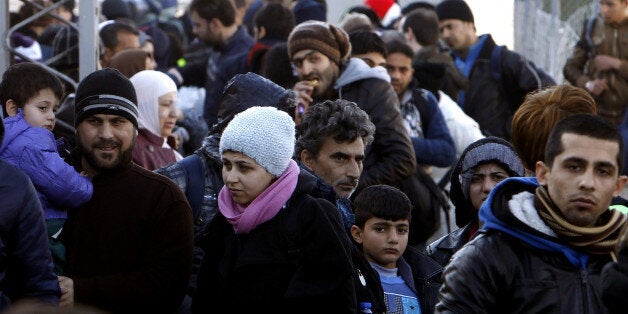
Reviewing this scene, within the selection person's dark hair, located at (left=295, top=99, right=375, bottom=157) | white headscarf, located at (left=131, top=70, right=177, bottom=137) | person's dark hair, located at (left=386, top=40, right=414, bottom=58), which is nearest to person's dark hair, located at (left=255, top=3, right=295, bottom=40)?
person's dark hair, located at (left=386, top=40, right=414, bottom=58)

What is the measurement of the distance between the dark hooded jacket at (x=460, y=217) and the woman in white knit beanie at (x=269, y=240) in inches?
45.3

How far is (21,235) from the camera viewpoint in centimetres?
549

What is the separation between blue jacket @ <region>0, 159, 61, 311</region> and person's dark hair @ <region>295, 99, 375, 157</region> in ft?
6.07

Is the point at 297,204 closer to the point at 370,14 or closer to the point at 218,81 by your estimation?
the point at 218,81

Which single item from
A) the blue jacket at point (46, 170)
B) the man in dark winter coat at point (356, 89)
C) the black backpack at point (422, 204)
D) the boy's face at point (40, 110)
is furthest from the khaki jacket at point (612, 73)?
the blue jacket at point (46, 170)

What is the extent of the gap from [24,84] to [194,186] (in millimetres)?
889

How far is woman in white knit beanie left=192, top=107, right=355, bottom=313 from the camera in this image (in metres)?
5.74

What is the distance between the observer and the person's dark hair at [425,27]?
1156 centimetres

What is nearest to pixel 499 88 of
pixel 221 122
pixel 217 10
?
pixel 217 10

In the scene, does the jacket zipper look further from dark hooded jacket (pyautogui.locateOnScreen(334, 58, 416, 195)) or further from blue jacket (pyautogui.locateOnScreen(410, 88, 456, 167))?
blue jacket (pyautogui.locateOnScreen(410, 88, 456, 167))

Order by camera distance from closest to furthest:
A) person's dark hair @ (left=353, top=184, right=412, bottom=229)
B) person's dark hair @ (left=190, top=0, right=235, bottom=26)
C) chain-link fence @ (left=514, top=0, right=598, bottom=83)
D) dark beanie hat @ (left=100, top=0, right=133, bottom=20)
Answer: person's dark hair @ (left=353, top=184, right=412, bottom=229) < person's dark hair @ (left=190, top=0, right=235, bottom=26) < chain-link fence @ (left=514, top=0, right=598, bottom=83) < dark beanie hat @ (left=100, top=0, right=133, bottom=20)

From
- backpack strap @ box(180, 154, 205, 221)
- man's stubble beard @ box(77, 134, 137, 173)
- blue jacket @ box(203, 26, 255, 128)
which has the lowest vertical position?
blue jacket @ box(203, 26, 255, 128)

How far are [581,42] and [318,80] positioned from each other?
176 inches

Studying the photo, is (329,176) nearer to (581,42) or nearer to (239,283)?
(239,283)
